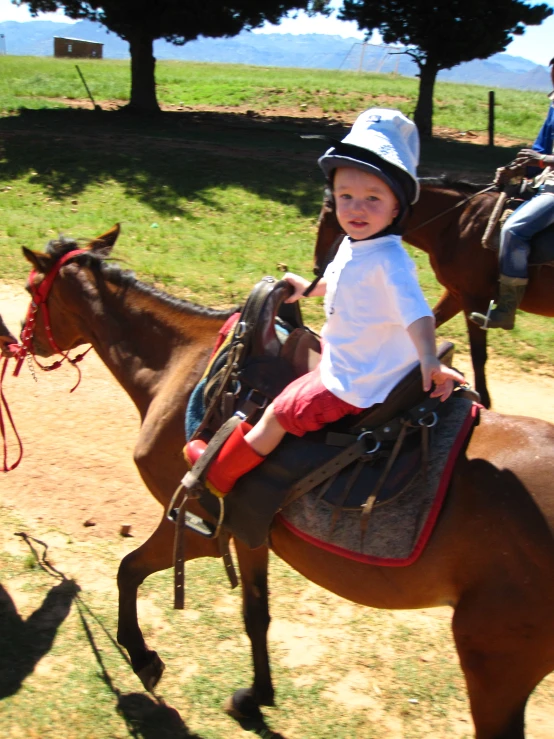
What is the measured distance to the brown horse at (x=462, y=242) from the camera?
6.50 m

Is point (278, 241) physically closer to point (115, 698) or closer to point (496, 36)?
point (115, 698)

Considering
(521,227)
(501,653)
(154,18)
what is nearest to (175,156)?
(154,18)

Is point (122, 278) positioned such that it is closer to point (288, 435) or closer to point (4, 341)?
point (4, 341)

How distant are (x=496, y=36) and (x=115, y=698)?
63.0ft

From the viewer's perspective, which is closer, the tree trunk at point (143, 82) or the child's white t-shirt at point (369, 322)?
the child's white t-shirt at point (369, 322)

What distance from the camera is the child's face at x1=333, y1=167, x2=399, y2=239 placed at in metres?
2.50

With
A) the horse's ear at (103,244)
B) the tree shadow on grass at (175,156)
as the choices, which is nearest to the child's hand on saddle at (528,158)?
the horse's ear at (103,244)

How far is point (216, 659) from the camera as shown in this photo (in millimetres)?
3758

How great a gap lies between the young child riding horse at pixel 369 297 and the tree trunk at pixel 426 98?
17796 mm

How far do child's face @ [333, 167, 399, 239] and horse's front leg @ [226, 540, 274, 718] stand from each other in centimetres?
160

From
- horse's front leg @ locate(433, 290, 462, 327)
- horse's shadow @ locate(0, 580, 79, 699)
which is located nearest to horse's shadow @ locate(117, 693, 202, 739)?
horse's shadow @ locate(0, 580, 79, 699)

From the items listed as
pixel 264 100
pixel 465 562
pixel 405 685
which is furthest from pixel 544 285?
pixel 264 100

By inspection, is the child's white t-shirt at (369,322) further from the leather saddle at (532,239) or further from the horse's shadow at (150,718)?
the leather saddle at (532,239)

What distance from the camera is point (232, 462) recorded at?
2812 millimetres
